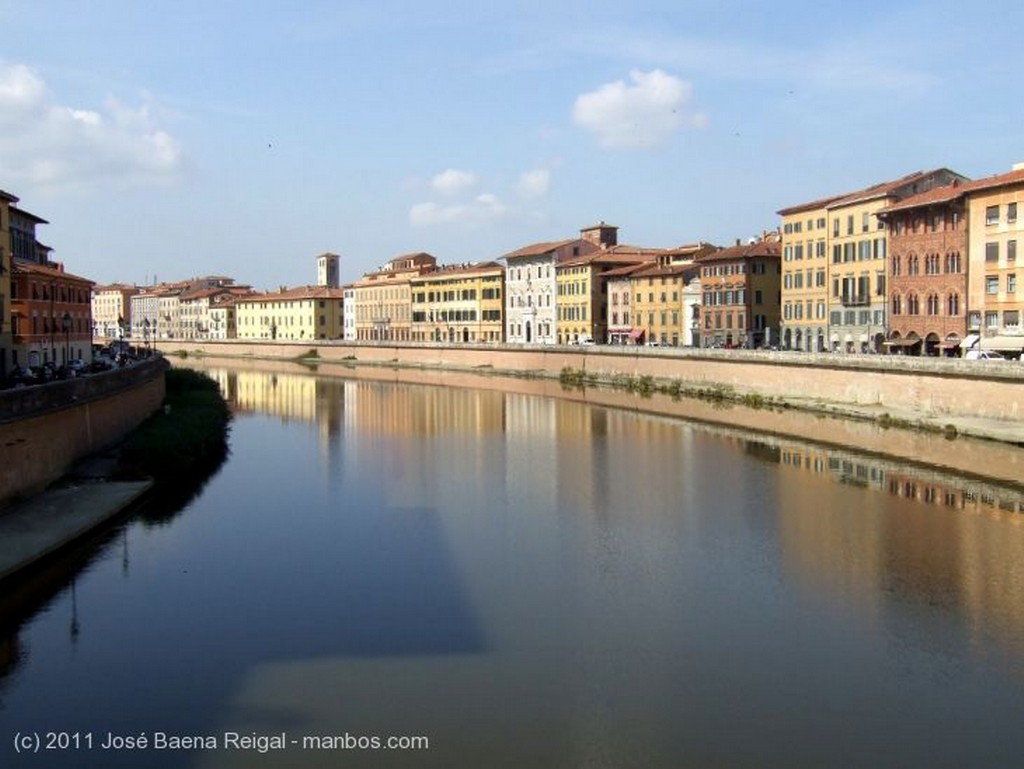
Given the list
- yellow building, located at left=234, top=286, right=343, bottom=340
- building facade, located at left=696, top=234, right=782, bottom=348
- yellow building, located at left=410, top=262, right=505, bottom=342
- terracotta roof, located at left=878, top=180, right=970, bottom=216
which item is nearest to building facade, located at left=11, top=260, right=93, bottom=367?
terracotta roof, located at left=878, top=180, right=970, bottom=216

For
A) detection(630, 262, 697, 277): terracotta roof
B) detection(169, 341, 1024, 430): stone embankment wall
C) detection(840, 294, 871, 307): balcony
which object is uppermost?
detection(630, 262, 697, 277): terracotta roof

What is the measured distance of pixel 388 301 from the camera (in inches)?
4195

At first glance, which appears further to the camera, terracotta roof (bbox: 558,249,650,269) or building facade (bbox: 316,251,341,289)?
building facade (bbox: 316,251,341,289)

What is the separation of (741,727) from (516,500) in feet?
45.7

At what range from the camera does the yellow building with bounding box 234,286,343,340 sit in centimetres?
11638

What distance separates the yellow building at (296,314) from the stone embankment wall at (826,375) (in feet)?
A: 136

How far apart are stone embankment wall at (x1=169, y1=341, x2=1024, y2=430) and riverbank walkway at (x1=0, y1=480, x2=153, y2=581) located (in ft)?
82.6

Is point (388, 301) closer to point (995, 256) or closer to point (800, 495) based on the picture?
point (995, 256)

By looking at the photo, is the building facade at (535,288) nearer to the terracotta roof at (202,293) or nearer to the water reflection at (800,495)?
the water reflection at (800,495)

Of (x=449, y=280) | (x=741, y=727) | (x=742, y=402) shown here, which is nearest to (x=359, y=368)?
(x=449, y=280)

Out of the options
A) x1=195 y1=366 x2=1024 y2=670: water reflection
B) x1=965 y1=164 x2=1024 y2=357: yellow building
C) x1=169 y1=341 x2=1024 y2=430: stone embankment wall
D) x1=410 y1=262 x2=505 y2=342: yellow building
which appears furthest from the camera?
x1=410 y1=262 x2=505 y2=342: yellow building

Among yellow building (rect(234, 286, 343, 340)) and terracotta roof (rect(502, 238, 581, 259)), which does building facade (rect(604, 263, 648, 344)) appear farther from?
yellow building (rect(234, 286, 343, 340))

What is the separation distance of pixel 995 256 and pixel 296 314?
88394 mm

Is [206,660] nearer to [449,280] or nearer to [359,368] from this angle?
[359,368]
